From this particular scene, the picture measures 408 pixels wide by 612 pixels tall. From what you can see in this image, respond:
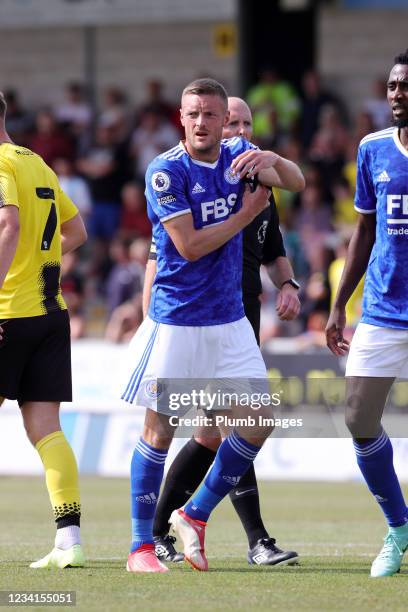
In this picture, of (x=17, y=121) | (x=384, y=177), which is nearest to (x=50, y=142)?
(x=17, y=121)

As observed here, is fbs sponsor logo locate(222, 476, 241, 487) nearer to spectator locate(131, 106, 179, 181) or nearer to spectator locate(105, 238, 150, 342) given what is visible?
spectator locate(105, 238, 150, 342)

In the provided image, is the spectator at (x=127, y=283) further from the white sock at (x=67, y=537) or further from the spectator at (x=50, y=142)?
the white sock at (x=67, y=537)

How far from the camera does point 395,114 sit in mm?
6699

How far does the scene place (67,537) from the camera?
23.3 ft

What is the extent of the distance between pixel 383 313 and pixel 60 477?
1859mm

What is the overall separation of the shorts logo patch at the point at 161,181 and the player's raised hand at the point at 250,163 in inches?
12.9

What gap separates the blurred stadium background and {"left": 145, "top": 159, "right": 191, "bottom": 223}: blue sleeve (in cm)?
665

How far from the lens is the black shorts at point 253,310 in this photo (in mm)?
7762

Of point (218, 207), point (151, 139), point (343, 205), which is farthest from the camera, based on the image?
point (151, 139)

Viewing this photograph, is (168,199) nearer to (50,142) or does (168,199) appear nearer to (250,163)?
(250,163)

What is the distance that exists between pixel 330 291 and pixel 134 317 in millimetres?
2464

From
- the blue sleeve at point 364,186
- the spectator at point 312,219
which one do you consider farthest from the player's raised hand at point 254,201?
the spectator at point 312,219

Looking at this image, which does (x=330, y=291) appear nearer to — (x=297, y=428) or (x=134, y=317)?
(x=134, y=317)

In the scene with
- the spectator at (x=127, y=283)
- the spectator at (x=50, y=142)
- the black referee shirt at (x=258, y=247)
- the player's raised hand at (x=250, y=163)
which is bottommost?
the spectator at (x=127, y=283)
